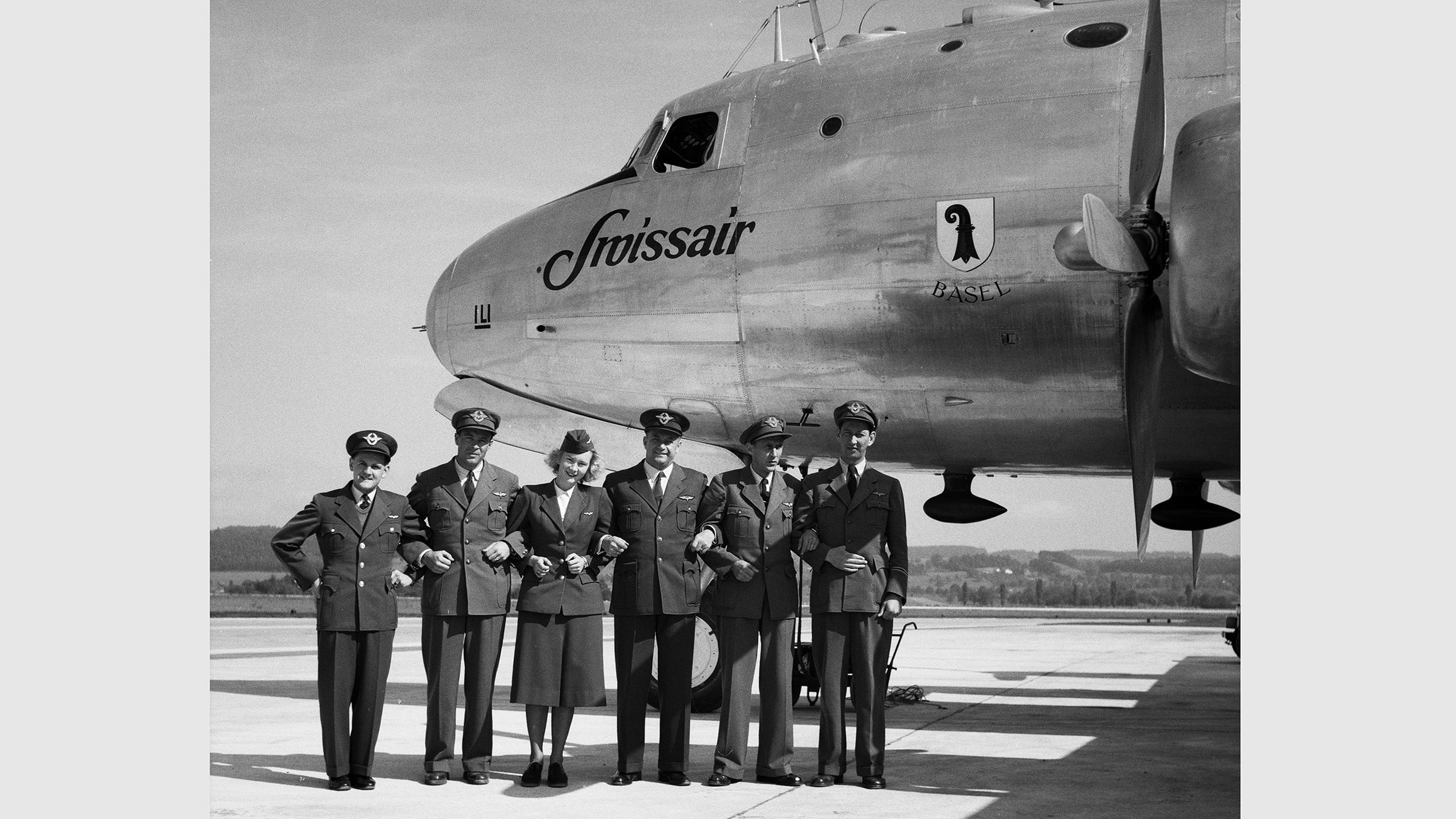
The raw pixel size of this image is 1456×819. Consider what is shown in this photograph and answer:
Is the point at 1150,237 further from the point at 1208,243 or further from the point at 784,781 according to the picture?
the point at 784,781

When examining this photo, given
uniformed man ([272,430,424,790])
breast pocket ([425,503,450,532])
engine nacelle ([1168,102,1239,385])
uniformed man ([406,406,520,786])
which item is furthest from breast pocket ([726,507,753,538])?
engine nacelle ([1168,102,1239,385])

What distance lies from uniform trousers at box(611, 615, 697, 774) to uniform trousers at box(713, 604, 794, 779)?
0.20 meters

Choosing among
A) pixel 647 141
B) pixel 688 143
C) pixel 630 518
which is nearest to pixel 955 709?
pixel 630 518

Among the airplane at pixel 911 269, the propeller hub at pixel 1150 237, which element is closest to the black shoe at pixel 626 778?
the airplane at pixel 911 269

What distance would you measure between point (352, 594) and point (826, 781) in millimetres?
2609

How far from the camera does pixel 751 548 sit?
7082mm

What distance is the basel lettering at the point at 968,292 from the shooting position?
798cm

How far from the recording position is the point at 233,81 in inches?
324

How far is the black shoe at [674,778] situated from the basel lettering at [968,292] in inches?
130

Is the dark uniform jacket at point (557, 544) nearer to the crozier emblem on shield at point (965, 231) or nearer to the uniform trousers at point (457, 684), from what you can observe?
the uniform trousers at point (457, 684)

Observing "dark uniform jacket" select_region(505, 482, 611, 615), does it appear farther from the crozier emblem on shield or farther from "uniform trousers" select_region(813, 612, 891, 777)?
the crozier emblem on shield

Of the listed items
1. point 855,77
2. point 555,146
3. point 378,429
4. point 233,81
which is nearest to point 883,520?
point 378,429

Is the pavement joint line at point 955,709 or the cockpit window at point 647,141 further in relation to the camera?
the cockpit window at point 647,141

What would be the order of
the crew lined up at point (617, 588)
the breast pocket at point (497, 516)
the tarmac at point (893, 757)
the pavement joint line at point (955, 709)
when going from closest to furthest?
the tarmac at point (893, 757) → the crew lined up at point (617, 588) → the breast pocket at point (497, 516) → the pavement joint line at point (955, 709)
